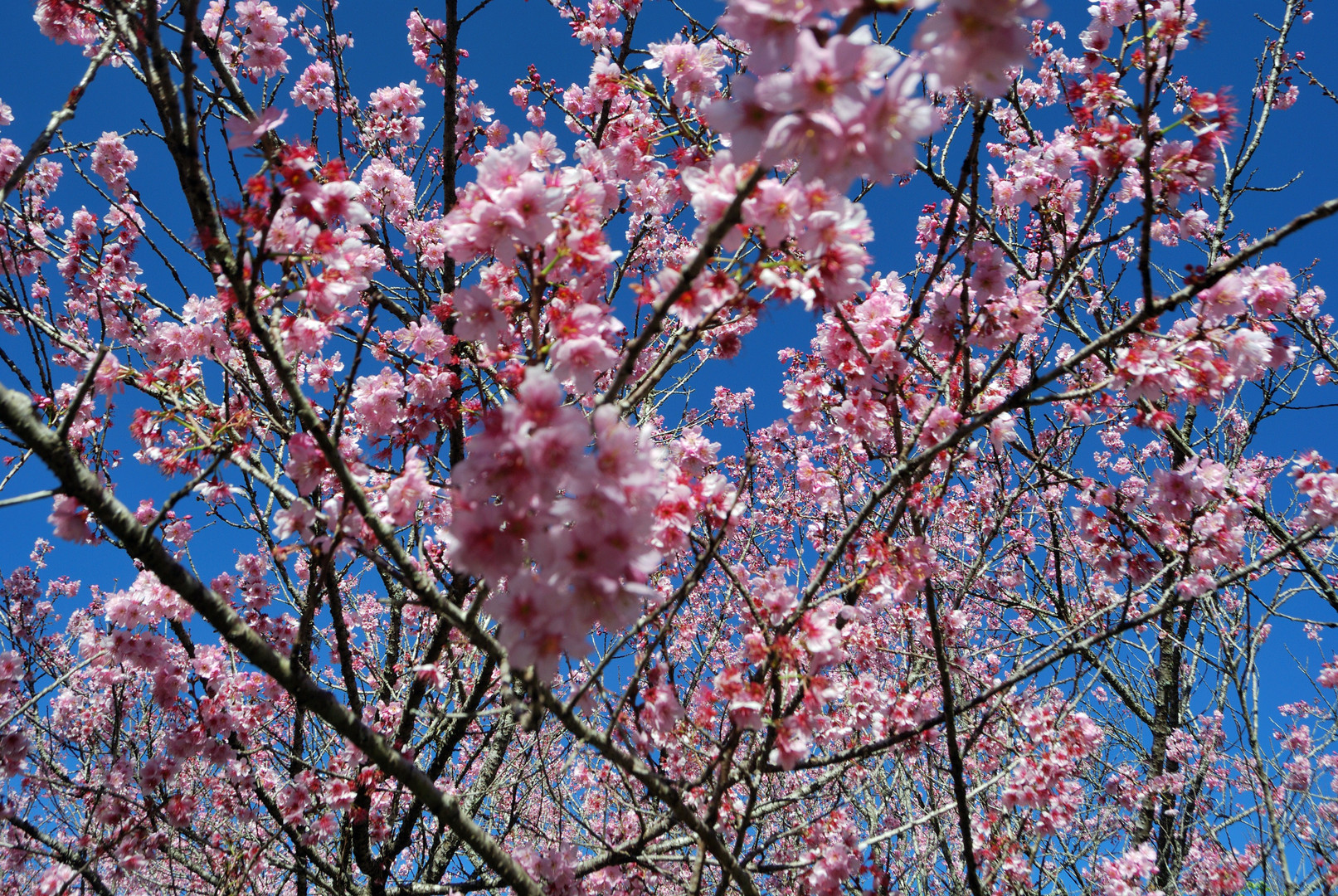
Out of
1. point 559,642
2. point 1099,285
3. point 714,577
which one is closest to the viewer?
point 559,642

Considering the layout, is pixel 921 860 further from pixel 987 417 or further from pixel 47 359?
pixel 47 359

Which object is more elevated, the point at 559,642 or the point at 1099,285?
the point at 1099,285

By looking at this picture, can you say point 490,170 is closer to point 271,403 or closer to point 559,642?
point 271,403

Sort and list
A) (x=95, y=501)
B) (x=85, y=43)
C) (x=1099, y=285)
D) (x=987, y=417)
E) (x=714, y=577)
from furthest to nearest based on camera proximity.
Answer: (x=714, y=577) < (x=1099, y=285) < (x=85, y=43) < (x=987, y=417) < (x=95, y=501)

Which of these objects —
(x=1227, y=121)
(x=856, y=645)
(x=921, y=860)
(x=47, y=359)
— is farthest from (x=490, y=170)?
(x=921, y=860)

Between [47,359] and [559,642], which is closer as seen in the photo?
[559,642]

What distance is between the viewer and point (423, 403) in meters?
2.81

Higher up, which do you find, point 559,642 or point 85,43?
point 85,43

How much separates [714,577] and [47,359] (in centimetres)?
586

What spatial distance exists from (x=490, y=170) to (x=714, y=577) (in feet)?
20.1

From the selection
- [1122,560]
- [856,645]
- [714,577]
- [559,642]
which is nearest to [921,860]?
[856,645]

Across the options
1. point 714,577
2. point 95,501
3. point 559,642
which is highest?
point 714,577

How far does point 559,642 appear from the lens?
4.85ft

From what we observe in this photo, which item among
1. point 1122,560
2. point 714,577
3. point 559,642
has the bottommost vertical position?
point 559,642
